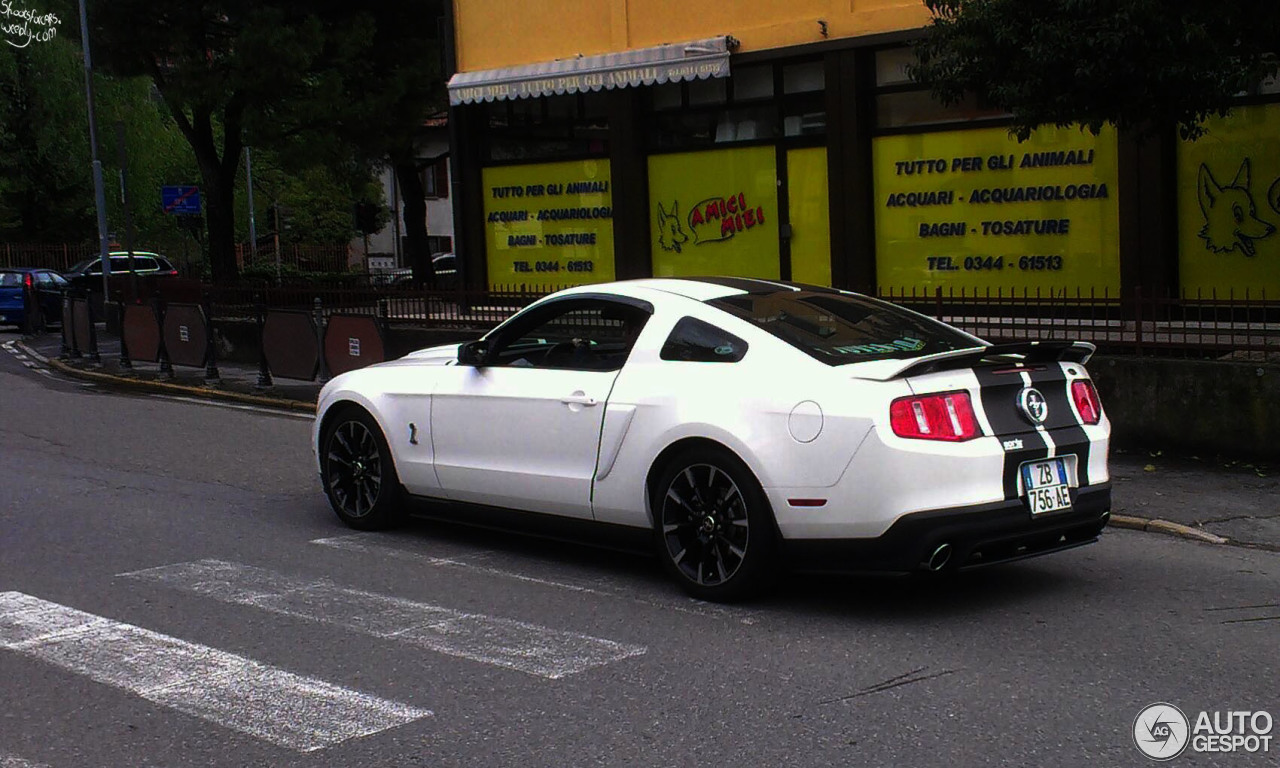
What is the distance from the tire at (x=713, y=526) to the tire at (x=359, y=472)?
7.42 feet

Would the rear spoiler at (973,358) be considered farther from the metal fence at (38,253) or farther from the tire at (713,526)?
the metal fence at (38,253)

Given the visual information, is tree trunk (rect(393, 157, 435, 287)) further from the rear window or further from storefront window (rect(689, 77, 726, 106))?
the rear window

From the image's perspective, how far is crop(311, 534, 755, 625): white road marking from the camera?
6555 mm

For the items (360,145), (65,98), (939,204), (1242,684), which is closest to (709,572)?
(1242,684)

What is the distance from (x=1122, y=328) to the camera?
1130 centimetres

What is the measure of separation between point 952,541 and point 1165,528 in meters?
3.03

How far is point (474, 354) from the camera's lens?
7.93 m

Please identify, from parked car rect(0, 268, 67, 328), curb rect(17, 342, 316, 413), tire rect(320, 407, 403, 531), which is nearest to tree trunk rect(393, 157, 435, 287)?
parked car rect(0, 268, 67, 328)

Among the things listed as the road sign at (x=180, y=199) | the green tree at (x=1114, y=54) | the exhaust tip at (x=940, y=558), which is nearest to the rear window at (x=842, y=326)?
the exhaust tip at (x=940, y=558)

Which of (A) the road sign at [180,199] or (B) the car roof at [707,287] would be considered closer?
(B) the car roof at [707,287]

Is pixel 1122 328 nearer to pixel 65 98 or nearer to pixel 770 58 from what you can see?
pixel 770 58

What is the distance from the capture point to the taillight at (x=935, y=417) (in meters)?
6.12

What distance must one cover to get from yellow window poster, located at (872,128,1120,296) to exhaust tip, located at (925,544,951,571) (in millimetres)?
8662

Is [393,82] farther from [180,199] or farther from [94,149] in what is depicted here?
[94,149]
